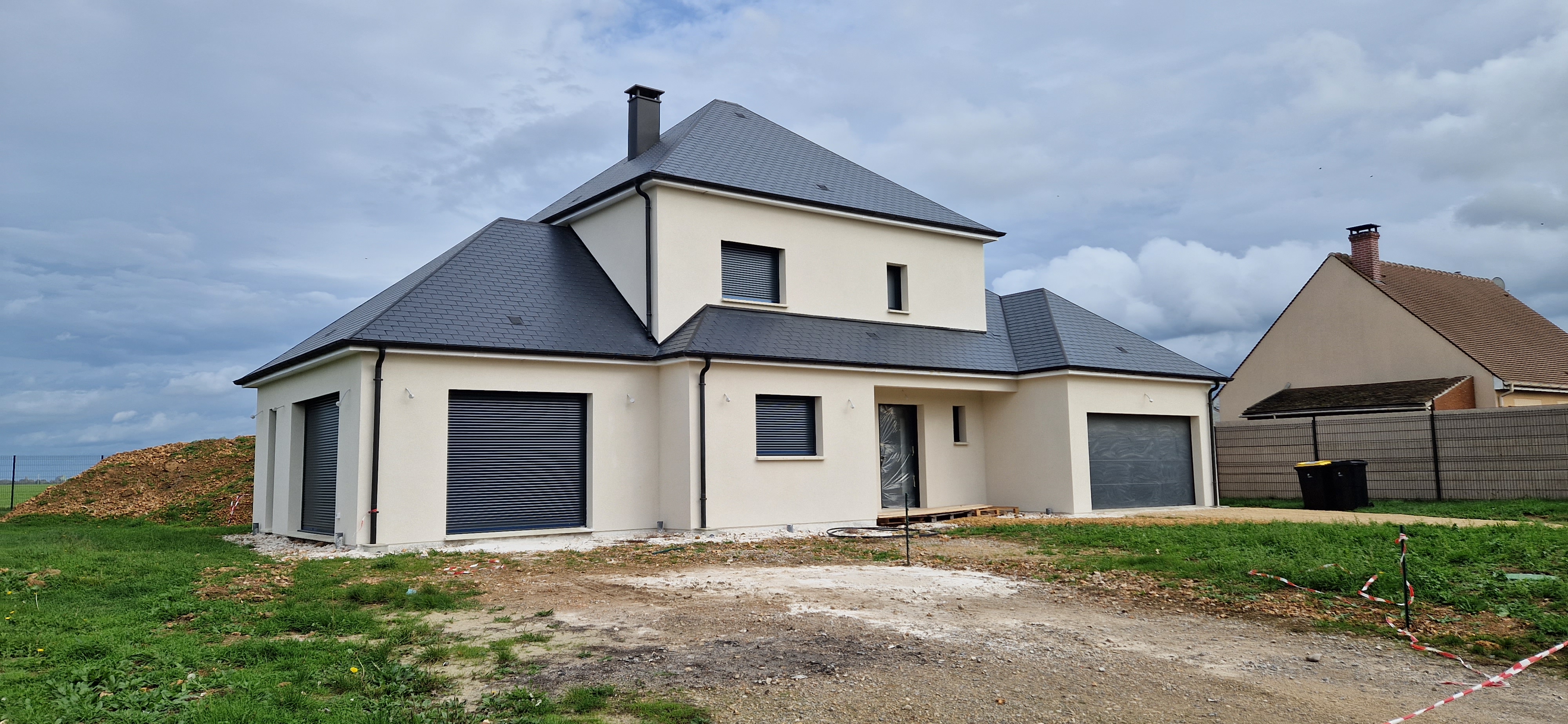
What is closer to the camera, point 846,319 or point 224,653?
point 224,653

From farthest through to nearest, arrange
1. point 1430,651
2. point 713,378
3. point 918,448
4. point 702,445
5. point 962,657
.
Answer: point 918,448 < point 713,378 < point 702,445 < point 1430,651 < point 962,657

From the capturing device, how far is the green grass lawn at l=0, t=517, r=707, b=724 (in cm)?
503

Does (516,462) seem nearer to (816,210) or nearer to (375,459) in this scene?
(375,459)

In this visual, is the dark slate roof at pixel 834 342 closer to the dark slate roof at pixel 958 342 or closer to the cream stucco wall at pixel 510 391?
the dark slate roof at pixel 958 342

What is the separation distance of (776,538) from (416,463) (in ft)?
17.5

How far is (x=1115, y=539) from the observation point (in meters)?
12.9

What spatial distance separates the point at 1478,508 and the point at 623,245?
607 inches

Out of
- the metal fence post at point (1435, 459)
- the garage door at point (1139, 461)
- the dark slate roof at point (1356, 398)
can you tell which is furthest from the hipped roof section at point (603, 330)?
the dark slate roof at point (1356, 398)

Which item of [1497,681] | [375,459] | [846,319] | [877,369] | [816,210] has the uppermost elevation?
[816,210]

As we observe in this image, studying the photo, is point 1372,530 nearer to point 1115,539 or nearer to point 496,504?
point 1115,539

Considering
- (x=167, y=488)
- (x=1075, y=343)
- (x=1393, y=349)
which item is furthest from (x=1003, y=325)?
(x=167, y=488)

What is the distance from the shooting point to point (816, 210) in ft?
59.7

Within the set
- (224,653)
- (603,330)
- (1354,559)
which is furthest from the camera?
(603,330)

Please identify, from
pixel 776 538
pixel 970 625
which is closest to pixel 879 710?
pixel 970 625
